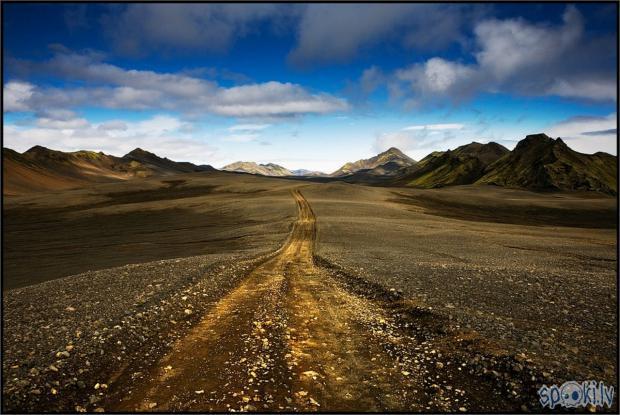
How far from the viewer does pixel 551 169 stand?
14750 centimetres

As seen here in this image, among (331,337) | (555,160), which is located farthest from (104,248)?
(555,160)

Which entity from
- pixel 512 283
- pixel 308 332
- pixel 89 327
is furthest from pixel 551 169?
pixel 89 327

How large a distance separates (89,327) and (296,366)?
6.68 m

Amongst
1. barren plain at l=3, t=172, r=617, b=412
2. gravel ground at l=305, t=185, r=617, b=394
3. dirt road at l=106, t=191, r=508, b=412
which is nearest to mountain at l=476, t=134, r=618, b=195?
gravel ground at l=305, t=185, r=617, b=394

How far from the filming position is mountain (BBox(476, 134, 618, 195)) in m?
141

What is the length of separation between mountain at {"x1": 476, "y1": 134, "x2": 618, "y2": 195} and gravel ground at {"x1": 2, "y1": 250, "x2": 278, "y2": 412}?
15644cm

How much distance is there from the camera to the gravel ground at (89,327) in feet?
26.8

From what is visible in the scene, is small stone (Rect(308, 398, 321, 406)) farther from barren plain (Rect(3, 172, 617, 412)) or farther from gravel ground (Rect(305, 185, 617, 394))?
gravel ground (Rect(305, 185, 617, 394))

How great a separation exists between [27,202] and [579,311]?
9746 centimetres

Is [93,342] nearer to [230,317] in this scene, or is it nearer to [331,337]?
[230,317]

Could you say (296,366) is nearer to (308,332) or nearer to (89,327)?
(308,332)

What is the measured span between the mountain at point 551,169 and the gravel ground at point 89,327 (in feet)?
513

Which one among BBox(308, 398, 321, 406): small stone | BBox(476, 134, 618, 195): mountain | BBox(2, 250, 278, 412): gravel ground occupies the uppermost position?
BBox(476, 134, 618, 195): mountain

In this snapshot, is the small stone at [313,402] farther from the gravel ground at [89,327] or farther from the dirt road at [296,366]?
the gravel ground at [89,327]
